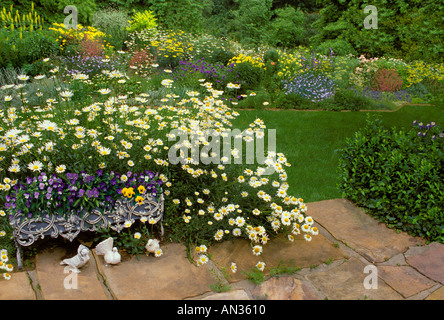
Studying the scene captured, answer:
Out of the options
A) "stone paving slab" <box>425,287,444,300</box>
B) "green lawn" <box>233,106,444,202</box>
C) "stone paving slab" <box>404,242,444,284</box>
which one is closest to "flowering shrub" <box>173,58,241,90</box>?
"green lawn" <box>233,106,444,202</box>

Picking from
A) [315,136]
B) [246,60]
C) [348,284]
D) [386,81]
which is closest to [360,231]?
[348,284]

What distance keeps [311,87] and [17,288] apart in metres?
6.54

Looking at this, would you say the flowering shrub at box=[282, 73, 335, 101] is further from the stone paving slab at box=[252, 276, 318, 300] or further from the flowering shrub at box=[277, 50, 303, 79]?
the stone paving slab at box=[252, 276, 318, 300]

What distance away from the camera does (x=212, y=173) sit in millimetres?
2863

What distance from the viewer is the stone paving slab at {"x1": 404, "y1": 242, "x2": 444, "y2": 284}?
8.14 feet

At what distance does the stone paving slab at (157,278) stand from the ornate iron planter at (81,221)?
0.76 ft

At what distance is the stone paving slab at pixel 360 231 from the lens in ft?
8.96

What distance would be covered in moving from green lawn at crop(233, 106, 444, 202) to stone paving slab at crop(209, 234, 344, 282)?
2.97 ft

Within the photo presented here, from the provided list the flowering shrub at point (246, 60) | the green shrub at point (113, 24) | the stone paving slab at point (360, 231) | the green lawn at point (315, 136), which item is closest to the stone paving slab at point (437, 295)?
the stone paving slab at point (360, 231)

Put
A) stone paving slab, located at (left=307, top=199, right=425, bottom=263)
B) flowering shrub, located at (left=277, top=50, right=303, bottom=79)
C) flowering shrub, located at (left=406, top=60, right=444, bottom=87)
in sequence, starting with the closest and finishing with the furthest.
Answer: stone paving slab, located at (left=307, top=199, right=425, bottom=263) → flowering shrub, located at (left=277, top=50, right=303, bottom=79) → flowering shrub, located at (left=406, top=60, right=444, bottom=87)

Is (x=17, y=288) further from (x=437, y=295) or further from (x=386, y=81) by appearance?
(x=386, y=81)

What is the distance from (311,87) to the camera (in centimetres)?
759

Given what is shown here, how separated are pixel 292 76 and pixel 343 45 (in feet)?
16.7

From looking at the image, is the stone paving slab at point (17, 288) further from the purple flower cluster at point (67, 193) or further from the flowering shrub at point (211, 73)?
the flowering shrub at point (211, 73)
